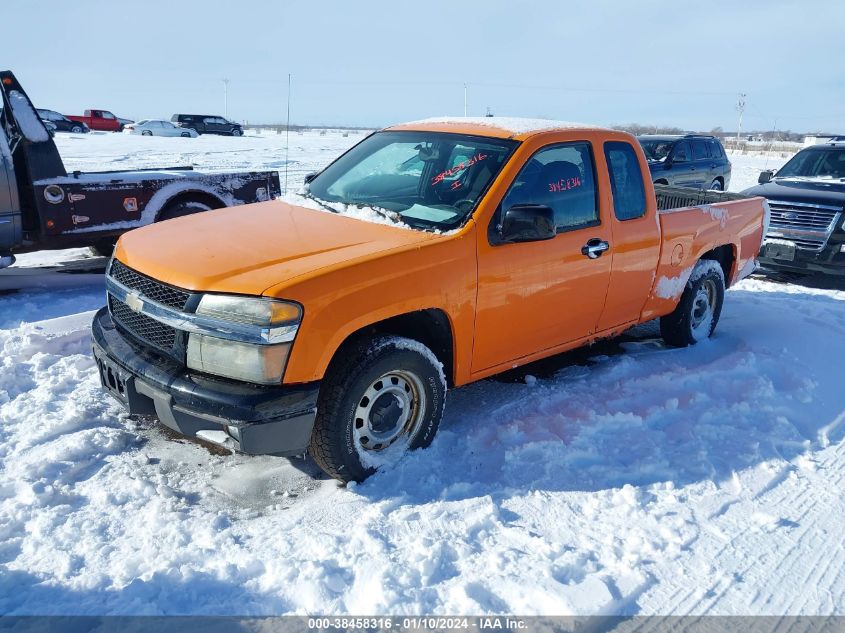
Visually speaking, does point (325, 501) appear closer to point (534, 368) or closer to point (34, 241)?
point (534, 368)

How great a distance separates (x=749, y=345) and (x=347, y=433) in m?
3.92

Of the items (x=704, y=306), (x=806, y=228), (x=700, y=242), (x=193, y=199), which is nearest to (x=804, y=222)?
(x=806, y=228)

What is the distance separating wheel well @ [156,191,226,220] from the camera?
7805 mm

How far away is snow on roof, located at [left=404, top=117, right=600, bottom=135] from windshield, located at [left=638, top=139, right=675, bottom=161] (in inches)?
420

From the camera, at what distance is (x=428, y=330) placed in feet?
12.5

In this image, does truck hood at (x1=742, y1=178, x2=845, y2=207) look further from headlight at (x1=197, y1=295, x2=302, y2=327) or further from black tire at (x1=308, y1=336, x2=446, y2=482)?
headlight at (x1=197, y1=295, x2=302, y2=327)

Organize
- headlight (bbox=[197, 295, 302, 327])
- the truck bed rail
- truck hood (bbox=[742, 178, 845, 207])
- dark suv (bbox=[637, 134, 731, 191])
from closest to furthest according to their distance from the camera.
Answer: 1. headlight (bbox=[197, 295, 302, 327])
2. the truck bed rail
3. truck hood (bbox=[742, 178, 845, 207])
4. dark suv (bbox=[637, 134, 731, 191])

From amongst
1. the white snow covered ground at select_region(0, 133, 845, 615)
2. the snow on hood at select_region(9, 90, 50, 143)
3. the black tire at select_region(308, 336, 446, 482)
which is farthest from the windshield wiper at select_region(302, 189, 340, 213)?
the snow on hood at select_region(9, 90, 50, 143)

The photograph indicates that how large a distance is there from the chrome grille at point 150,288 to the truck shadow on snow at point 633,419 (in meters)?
1.33

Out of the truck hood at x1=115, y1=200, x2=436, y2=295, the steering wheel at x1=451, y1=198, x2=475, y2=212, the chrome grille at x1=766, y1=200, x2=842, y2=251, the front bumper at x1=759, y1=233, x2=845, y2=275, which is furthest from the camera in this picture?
the chrome grille at x1=766, y1=200, x2=842, y2=251

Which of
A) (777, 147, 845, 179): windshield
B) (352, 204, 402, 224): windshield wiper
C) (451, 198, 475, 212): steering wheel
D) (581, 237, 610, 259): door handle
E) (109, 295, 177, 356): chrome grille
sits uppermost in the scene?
(777, 147, 845, 179): windshield

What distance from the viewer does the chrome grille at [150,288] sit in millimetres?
3279

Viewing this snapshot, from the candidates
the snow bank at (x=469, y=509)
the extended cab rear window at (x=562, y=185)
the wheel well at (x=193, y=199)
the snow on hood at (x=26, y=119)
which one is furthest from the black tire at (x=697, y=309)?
the snow on hood at (x=26, y=119)

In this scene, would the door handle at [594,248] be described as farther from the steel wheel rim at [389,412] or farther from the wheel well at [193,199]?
the wheel well at [193,199]
